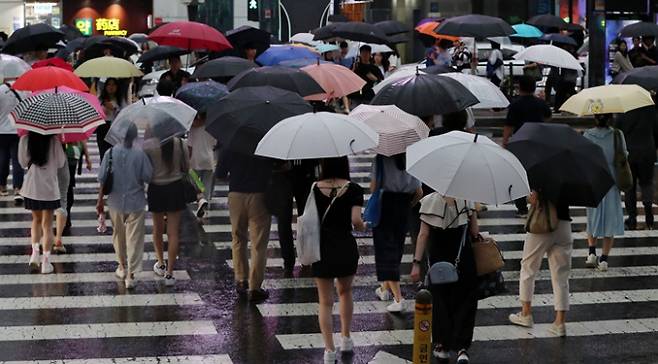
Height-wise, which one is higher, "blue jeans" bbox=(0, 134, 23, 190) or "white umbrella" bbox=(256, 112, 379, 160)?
"white umbrella" bbox=(256, 112, 379, 160)

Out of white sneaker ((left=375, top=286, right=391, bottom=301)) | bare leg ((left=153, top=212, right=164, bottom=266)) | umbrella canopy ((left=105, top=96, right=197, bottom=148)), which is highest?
umbrella canopy ((left=105, top=96, right=197, bottom=148))

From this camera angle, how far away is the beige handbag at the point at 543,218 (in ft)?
34.8

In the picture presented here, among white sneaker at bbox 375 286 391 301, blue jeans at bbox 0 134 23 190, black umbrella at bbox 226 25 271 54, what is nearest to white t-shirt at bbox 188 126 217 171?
blue jeans at bbox 0 134 23 190

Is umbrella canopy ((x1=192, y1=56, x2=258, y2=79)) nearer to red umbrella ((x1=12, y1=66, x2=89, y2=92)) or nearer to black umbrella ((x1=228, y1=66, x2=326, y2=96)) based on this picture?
red umbrella ((x1=12, y1=66, x2=89, y2=92))

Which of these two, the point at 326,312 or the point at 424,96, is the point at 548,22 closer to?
the point at 424,96

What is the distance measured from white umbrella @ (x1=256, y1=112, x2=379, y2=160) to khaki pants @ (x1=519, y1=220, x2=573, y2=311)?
1.91 meters

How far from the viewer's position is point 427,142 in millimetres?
9664

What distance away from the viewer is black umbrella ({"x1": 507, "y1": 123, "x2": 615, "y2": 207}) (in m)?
9.95

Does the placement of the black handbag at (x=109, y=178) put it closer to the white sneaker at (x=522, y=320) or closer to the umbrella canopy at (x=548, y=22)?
the white sneaker at (x=522, y=320)

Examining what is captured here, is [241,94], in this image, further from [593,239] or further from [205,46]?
[205,46]

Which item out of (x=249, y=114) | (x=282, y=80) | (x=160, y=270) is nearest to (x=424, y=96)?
(x=282, y=80)

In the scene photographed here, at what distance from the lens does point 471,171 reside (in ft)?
30.0

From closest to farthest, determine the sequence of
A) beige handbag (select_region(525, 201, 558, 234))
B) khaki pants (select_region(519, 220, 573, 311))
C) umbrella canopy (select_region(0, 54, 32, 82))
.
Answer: beige handbag (select_region(525, 201, 558, 234)) → khaki pants (select_region(519, 220, 573, 311)) → umbrella canopy (select_region(0, 54, 32, 82))

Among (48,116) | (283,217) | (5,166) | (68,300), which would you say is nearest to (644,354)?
(283,217)
